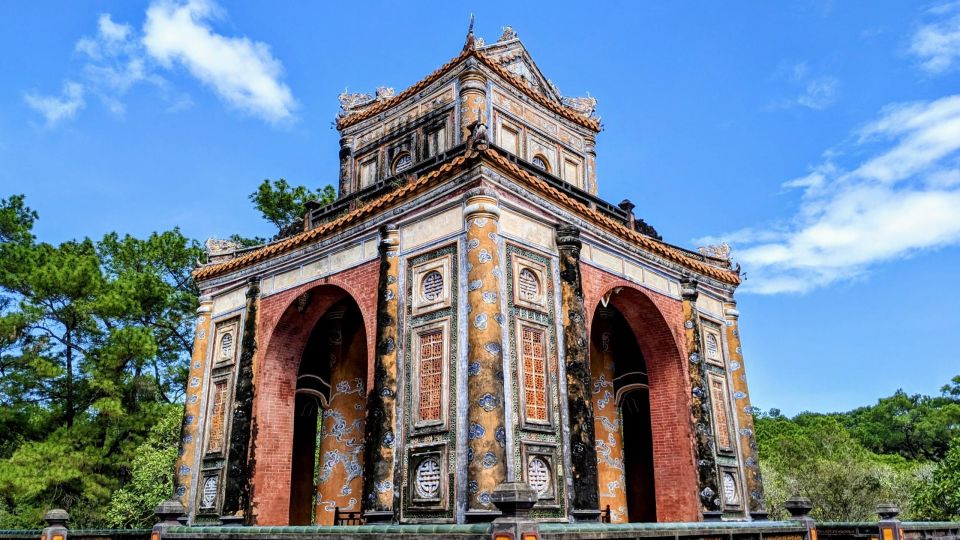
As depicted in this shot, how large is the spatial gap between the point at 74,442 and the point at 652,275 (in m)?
17.2

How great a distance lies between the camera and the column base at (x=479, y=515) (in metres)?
9.95

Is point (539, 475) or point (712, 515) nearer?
point (539, 475)

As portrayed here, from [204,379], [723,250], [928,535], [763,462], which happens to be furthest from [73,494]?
[763,462]

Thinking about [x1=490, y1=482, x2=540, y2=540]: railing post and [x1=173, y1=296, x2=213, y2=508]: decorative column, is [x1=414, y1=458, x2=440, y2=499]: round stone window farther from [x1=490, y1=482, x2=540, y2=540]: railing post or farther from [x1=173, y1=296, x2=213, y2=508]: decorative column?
[x1=173, y1=296, x2=213, y2=508]: decorative column

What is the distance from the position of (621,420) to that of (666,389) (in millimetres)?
1665

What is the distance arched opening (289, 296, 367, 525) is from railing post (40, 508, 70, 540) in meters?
4.44

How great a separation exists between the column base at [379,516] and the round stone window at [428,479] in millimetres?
616

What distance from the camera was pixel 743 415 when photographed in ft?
53.8

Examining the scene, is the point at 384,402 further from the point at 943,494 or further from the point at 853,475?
the point at 853,475

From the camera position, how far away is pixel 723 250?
18.0 meters

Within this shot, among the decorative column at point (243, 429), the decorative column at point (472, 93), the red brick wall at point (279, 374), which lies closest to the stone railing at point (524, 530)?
the decorative column at point (243, 429)

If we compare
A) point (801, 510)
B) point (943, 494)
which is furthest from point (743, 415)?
point (801, 510)

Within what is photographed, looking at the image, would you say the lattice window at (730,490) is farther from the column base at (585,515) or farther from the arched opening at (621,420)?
the column base at (585,515)

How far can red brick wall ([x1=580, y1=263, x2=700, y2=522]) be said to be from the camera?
1455cm
